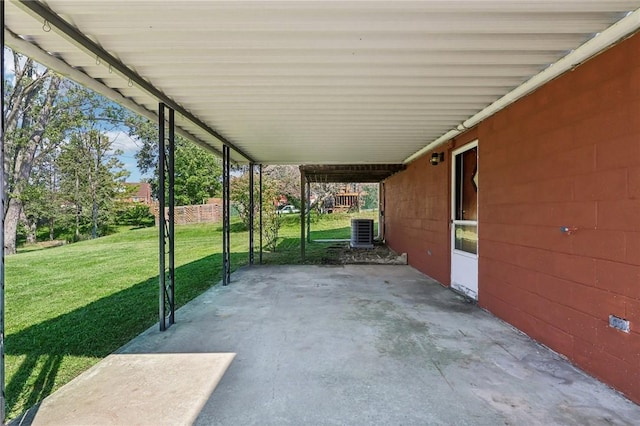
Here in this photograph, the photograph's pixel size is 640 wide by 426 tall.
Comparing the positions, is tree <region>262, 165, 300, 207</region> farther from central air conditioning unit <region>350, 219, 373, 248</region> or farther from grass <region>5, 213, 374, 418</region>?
grass <region>5, 213, 374, 418</region>

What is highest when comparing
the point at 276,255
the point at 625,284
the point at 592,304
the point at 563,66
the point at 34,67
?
the point at 34,67

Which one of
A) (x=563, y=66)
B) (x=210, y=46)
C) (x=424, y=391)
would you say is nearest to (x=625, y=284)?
(x=424, y=391)

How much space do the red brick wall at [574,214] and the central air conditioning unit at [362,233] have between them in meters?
7.39

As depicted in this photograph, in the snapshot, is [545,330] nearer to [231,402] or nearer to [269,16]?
[231,402]

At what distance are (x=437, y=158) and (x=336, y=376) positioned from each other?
4852 mm

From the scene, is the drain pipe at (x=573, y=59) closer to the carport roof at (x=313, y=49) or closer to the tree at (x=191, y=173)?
the carport roof at (x=313, y=49)

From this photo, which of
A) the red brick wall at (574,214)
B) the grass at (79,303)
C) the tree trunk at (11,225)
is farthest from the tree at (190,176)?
the red brick wall at (574,214)

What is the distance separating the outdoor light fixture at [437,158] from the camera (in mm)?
6238

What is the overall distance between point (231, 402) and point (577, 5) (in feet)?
11.2

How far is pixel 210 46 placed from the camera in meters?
2.56

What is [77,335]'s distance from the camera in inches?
147

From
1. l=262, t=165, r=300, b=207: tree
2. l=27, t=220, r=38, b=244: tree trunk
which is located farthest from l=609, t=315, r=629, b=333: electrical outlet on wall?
l=27, t=220, r=38, b=244: tree trunk

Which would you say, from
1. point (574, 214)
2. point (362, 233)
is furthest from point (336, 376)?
point (362, 233)

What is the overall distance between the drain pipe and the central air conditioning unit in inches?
297
